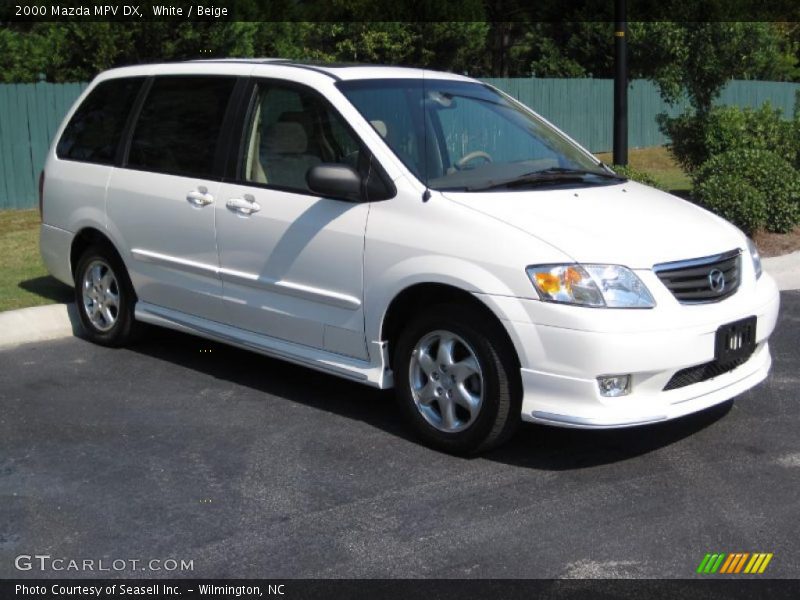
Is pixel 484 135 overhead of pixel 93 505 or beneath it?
overhead

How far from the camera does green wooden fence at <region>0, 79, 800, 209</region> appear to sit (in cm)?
1486

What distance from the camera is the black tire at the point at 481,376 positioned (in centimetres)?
528

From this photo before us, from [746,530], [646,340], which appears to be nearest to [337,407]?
[646,340]

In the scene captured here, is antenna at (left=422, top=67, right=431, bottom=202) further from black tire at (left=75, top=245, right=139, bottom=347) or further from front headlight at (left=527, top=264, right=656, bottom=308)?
black tire at (left=75, top=245, right=139, bottom=347)

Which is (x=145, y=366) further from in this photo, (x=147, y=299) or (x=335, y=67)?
(x=335, y=67)

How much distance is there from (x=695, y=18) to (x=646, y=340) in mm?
9989

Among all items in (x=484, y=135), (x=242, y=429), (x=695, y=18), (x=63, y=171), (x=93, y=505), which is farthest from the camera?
(x=695, y=18)

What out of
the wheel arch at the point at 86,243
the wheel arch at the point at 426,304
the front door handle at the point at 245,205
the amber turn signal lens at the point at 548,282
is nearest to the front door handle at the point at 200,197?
the front door handle at the point at 245,205

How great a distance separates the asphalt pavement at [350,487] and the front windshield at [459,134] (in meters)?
1.43

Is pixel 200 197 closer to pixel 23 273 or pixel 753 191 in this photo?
pixel 23 273

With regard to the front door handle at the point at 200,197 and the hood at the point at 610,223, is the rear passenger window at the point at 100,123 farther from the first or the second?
the hood at the point at 610,223

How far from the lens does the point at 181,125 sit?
6953 mm

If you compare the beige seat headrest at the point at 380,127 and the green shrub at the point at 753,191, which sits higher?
the beige seat headrest at the point at 380,127

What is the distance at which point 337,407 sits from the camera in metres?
6.45
